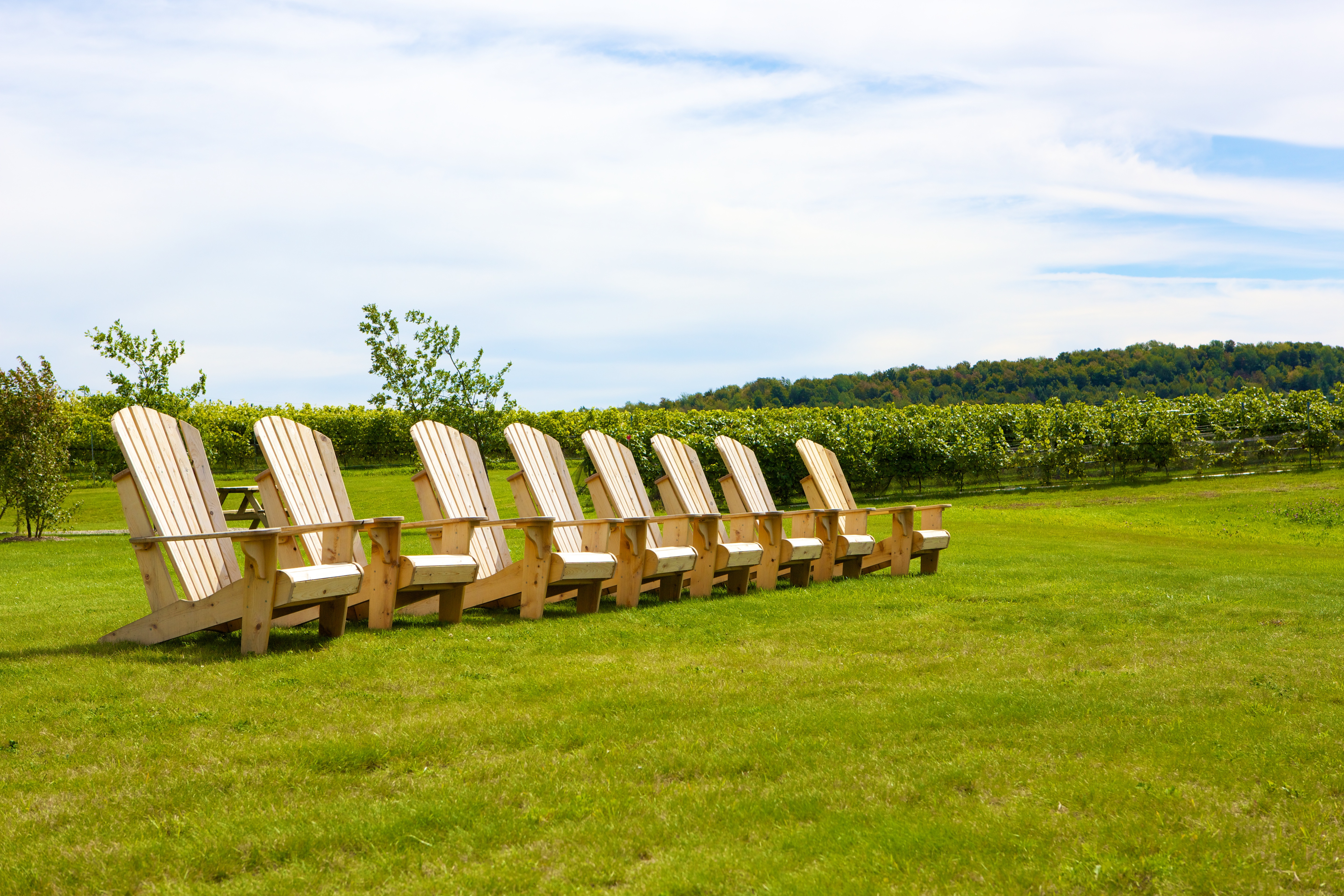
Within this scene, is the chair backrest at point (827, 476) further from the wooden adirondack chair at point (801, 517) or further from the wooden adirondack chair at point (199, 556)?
the wooden adirondack chair at point (199, 556)

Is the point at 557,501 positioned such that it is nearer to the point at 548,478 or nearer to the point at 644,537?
the point at 548,478

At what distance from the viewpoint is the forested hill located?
4016 centimetres

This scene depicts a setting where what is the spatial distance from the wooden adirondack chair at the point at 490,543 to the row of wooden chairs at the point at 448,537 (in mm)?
12

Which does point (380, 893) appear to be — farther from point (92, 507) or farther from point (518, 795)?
point (92, 507)

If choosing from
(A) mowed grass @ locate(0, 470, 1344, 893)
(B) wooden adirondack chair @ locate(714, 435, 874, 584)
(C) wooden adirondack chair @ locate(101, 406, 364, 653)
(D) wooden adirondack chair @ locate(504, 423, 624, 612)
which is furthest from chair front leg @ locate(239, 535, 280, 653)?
(B) wooden adirondack chair @ locate(714, 435, 874, 584)

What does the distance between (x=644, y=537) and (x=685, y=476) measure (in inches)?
50.7

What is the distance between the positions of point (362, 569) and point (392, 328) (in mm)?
11337

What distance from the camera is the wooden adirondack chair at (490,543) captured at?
6.09m

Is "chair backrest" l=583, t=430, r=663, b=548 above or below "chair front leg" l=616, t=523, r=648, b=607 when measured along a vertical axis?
above

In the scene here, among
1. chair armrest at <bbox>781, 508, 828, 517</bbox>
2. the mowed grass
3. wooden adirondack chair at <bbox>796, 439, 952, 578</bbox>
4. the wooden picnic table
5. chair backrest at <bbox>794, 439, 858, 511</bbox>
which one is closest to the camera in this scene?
the mowed grass

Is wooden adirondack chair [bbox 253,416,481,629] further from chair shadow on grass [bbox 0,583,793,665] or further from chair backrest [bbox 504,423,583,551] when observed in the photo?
chair backrest [bbox 504,423,583,551]

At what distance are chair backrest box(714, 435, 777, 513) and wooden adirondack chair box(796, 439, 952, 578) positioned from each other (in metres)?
0.43

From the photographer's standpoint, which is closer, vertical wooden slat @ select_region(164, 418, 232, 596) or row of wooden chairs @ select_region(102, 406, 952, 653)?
row of wooden chairs @ select_region(102, 406, 952, 653)

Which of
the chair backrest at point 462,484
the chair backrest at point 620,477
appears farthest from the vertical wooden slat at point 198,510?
the chair backrest at point 620,477
